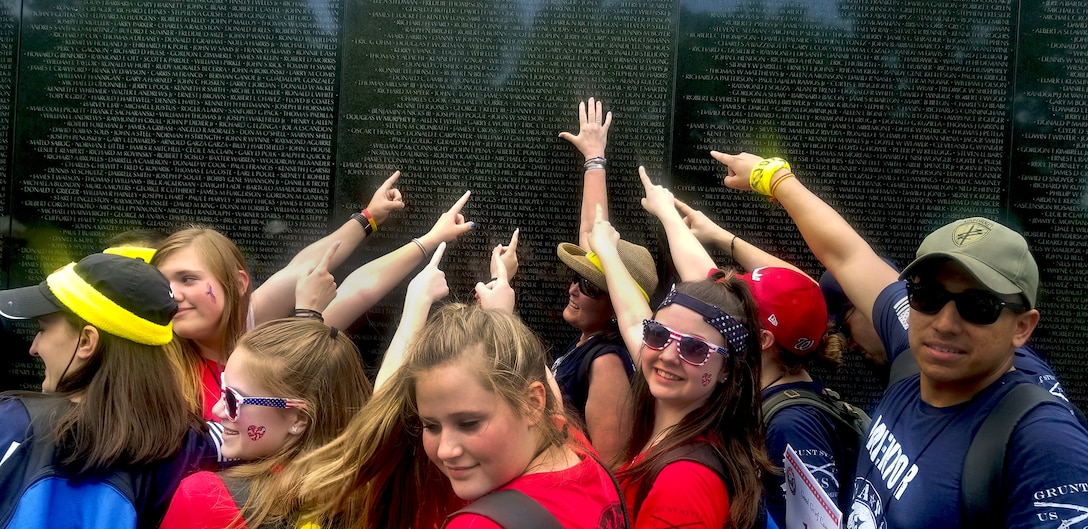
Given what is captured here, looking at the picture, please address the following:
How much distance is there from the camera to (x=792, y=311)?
3.23m

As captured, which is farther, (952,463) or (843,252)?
(843,252)

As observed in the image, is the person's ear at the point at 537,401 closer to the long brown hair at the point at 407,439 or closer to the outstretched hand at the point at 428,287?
the long brown hair at the point at 407,439

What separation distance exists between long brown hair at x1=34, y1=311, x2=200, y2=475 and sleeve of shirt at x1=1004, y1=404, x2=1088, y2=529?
2380mm

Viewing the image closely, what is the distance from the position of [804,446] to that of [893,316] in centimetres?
65

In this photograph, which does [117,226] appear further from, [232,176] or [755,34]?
[755,34]

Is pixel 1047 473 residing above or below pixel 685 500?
above

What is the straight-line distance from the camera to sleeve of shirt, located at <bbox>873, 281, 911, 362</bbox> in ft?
9.93

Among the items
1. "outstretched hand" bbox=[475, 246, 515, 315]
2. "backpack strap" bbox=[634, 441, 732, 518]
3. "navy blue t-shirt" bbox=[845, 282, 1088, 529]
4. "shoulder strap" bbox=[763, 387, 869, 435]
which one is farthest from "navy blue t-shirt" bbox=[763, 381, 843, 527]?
"outstretched hand" bbox=[475, 246, 515, 315]

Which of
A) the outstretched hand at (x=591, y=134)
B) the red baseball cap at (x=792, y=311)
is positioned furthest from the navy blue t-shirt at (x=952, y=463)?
the outstretched hand at (x=591, y=134)

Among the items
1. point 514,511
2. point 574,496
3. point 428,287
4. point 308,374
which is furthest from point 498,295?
Result: point 514,511

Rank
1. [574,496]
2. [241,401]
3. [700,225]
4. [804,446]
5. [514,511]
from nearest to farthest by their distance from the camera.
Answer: [514,511], [574,496], [241,401], [804,446], [700,225]

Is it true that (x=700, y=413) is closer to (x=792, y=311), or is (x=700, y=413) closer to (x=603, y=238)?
(x=792, y=311)

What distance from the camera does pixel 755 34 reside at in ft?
16.3

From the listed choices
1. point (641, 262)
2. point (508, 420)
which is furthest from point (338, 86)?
point (508, 420)
